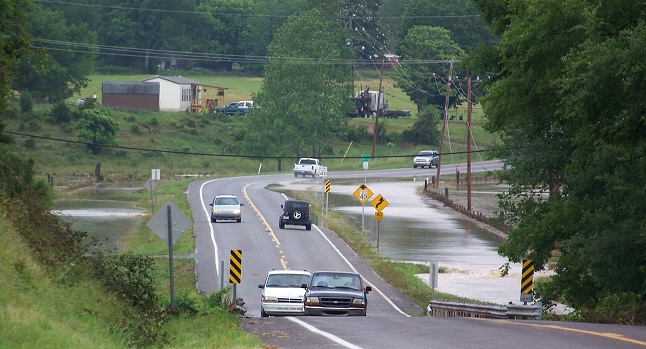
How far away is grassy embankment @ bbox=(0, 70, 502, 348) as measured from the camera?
15070 mm

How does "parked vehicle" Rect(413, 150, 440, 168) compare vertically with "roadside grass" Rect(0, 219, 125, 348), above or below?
above

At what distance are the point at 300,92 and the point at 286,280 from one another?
77.1 m

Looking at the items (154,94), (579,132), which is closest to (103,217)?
(579,132)

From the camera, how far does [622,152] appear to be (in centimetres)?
2898

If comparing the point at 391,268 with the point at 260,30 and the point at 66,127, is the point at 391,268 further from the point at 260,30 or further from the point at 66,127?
the point at 260,30

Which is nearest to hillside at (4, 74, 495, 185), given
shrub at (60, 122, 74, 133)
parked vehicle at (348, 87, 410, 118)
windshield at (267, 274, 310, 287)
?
shrub at (60, 122, 74, 133)

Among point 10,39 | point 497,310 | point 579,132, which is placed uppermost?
point 10,39

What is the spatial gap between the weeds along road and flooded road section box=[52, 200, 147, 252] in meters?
3.80

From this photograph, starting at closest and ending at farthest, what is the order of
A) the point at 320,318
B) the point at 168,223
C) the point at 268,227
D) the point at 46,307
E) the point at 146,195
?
the point at 46,307 < the point at 320,318 < the point at 168,223 < the point at 268,227 < the point at 146,195

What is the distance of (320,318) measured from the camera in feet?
66.9

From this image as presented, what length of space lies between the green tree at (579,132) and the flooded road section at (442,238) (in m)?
4.09

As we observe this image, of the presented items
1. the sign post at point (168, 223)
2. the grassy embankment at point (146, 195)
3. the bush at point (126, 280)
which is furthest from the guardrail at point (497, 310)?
the bush at point (126, 280)

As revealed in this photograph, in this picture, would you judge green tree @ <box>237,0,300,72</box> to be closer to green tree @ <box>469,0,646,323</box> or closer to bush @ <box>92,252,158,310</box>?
green tree @ <box>469,0,646,323</box>

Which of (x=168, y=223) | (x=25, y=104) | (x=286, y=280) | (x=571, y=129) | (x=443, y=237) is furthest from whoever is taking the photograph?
(x=25, y=104)
